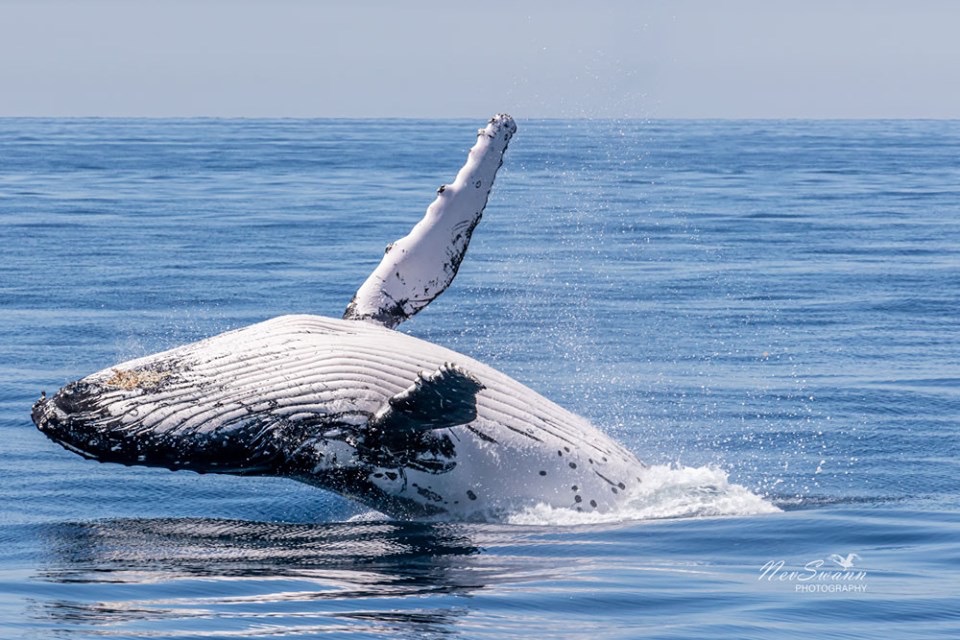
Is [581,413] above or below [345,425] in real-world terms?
above

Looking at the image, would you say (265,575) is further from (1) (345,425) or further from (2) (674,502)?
(2) (674,502)

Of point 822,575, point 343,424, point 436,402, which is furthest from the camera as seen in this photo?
point 343,424

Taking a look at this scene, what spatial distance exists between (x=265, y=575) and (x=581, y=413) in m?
5.94

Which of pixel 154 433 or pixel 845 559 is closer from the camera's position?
pixel 845 559

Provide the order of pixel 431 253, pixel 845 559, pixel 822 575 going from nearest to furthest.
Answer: pixel 822 575, pixel 845 559, pixel 431 253

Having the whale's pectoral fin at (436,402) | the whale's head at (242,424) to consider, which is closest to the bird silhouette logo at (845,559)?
the whale's pectoral fin at (436,402)

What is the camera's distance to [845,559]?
864 cm

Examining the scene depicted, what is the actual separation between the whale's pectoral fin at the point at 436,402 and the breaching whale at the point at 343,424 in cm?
1

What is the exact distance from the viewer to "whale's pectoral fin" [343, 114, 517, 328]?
418 inches

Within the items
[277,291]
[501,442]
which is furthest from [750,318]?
[501,442]

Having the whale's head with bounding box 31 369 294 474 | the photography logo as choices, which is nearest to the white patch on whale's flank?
the whale's head with bounding box 31 369 294 474

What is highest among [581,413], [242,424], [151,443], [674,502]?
[581,413]

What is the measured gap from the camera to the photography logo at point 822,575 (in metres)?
7.98

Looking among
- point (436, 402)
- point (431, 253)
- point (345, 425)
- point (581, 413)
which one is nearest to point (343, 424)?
point (345, 425)
